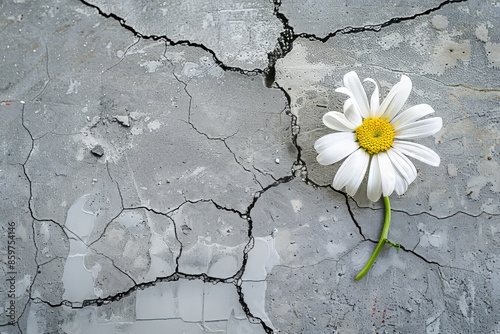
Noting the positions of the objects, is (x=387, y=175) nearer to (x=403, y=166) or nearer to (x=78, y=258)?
(x=403, y=166)

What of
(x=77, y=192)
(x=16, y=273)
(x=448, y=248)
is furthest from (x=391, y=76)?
(x=16, y=273)

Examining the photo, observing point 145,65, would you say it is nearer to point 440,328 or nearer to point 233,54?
point 233,54

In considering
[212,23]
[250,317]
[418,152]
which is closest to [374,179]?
[418,152]

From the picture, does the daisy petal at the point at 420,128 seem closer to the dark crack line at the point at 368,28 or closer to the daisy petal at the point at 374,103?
the daisy petal at the point at 374,103

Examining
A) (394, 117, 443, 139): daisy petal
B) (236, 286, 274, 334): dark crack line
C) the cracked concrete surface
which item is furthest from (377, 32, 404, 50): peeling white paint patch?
(236, 286, 274, 334): dark crack line

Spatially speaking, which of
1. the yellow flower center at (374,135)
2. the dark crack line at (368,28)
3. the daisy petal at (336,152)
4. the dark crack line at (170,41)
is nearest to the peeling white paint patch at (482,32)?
the dark crack line at (368,28)

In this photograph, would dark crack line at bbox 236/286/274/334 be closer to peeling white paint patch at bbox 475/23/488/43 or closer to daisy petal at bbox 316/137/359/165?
daisy petal at bbox 316/137/359/165
